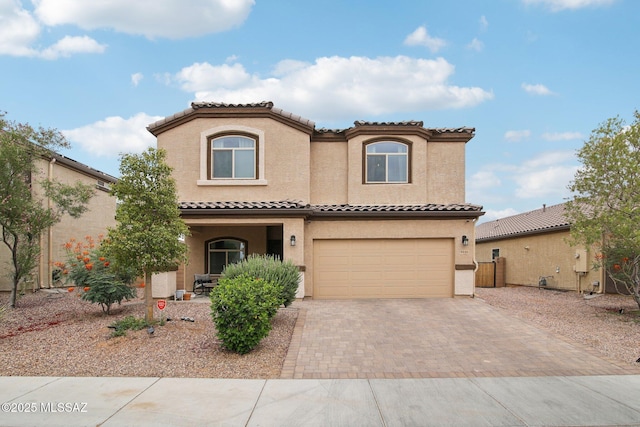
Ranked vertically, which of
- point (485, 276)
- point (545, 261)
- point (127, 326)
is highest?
point (545, 261)

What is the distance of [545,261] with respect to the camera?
64.7 feet

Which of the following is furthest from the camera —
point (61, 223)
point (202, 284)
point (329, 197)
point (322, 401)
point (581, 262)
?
point (61, 223)

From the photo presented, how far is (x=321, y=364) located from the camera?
7.38m

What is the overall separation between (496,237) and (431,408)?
20.9 m

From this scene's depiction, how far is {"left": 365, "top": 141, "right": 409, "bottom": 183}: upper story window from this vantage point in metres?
15.5

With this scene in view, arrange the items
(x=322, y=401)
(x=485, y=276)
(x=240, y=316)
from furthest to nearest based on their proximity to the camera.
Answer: (x=485, y=276) → (x=240, y=316) → (x=322, y=401)

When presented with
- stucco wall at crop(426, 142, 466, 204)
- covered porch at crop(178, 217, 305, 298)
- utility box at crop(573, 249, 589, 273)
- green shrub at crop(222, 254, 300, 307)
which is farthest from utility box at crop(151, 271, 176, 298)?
utility box at crop(573, 249, 589, 273)

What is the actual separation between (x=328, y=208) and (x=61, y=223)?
1127 centimetres

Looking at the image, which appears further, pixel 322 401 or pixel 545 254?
pixel 545 254

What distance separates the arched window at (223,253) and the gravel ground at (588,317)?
30.3 feet

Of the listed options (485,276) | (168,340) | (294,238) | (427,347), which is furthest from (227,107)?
(485,276)

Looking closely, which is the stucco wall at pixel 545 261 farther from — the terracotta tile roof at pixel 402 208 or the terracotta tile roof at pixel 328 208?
the terracotta tile roof at pixel 328 208

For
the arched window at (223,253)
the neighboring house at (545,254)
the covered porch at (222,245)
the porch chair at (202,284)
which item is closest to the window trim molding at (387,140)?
the covered porch at (222,245)

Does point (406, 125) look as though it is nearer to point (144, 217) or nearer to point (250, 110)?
point (250, 110)
